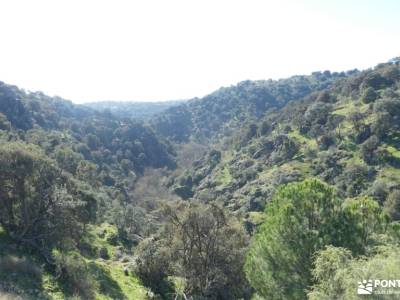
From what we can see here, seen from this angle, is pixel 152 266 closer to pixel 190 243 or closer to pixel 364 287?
pixel 190 243

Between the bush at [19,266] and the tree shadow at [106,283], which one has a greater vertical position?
the bush at [19,266]

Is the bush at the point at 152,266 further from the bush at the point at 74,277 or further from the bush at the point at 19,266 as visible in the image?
the bush at the point at 19,266

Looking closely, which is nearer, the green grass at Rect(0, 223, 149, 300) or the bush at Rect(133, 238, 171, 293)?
the green grass at Rect(0, 223, 149, 300)

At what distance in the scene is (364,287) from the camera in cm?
1088

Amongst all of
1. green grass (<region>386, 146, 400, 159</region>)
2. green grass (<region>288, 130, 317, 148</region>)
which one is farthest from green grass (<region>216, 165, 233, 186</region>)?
green grass (<region>386, 146, 400, 159</region>)

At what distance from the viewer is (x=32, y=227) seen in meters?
25.9

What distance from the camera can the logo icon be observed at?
35.3 feet

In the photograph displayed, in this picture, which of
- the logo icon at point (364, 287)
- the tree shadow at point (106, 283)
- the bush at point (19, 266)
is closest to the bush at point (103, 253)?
the tree shadow at point (106, 283)

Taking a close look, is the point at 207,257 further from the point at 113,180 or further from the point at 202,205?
the point at 113,180

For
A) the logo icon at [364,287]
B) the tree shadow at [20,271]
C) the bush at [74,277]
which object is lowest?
the bush at [74,277]

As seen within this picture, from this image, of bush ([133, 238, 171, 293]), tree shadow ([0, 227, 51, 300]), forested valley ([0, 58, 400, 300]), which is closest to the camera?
forested valley ([0, 58, 400, 300])

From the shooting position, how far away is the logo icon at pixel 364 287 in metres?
10.7

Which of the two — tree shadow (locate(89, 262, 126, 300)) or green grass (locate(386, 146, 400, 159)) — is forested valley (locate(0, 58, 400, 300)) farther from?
green grass (locate(386, 146, 400, 159))

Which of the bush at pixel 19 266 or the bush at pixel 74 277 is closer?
the bush at pixel 19 266
